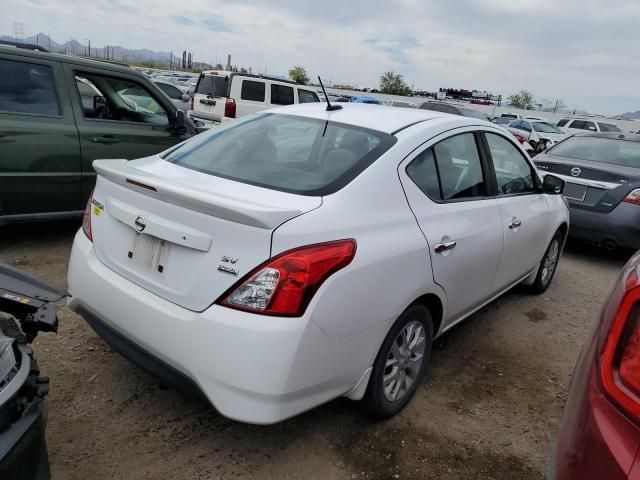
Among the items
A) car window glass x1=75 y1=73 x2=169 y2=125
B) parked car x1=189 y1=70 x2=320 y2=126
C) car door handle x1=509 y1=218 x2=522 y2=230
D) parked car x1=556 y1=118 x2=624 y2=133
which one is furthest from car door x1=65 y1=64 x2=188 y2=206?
parked car x1=556 y1=118 x2=624 y2=133

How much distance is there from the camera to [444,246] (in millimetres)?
2807

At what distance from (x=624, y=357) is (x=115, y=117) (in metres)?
5.11

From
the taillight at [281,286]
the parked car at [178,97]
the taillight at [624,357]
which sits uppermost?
the taillight at [624,357]

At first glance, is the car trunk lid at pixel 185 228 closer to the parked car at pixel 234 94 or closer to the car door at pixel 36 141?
the car door at pixel 36 141

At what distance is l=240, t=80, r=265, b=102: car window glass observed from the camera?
13039 millimetres

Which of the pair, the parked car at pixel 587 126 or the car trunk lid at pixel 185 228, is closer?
the car trunk lid at pixel 185 228

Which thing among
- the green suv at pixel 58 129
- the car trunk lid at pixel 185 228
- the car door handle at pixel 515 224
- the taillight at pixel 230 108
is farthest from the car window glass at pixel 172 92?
the car trunk lid at pixel 185 228

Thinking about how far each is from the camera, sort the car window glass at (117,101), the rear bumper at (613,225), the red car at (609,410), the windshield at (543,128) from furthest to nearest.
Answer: the windshield at (543,128) → the rear bumper at (613,225) → the car window glass at (117,101) → the red car at (609,410)

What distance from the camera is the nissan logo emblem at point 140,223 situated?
2363 millimetres

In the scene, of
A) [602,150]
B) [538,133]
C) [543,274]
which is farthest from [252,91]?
[538,133]

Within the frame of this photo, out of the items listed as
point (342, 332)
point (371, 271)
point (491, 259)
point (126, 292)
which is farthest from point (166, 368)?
point (491, 259)

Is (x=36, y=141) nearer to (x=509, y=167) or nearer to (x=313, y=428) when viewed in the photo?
(x=313, y=428)

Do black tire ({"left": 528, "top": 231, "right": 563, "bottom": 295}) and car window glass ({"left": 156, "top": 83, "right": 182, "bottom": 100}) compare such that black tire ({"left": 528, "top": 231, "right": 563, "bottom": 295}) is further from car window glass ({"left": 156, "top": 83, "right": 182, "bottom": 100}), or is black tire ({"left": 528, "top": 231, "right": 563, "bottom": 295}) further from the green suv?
car window glass ({"left": 156, "top": 83, "right": 182, "bottom": 100})

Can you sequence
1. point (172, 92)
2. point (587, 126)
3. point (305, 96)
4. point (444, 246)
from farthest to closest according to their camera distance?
point (587, 126) → point (172, 92) → point (305, 96) → point (444, 246)
